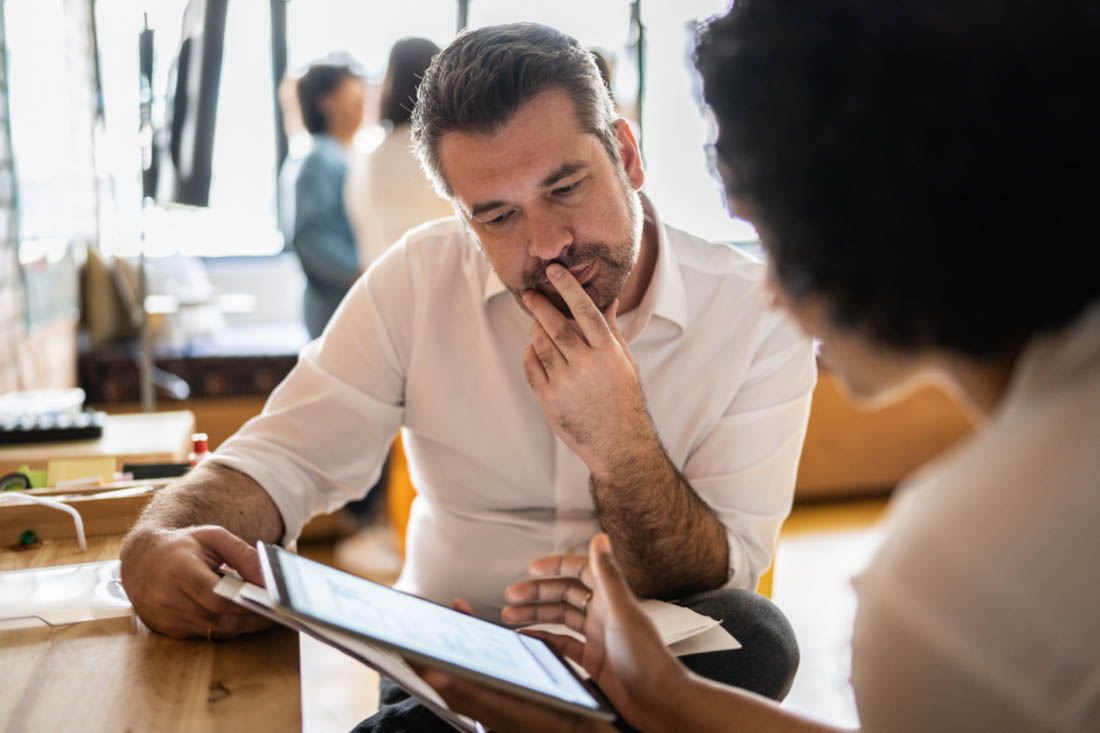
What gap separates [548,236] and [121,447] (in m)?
1.03

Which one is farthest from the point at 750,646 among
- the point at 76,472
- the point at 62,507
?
the point at 76,472

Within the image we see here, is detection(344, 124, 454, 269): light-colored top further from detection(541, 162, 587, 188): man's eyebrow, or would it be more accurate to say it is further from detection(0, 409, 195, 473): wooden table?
detection(541, 162, 587, 188): man's eyebrow

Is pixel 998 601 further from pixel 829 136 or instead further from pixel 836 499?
pixel 836 499

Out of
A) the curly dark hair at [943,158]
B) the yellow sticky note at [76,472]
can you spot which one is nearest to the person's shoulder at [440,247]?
the yellow sticky note at [76,472]

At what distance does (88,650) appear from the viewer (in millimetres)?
869

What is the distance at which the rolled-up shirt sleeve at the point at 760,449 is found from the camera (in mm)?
1312

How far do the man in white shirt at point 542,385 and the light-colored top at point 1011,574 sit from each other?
59 cm

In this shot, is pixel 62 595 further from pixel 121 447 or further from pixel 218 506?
pixel 121 447

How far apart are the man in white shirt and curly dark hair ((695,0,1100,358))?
638mm

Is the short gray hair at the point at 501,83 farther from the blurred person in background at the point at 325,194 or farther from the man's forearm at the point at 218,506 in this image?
the blurred person in background at the point at 325,194

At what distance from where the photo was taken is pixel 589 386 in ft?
3.83

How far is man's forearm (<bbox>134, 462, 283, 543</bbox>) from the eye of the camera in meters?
1.07

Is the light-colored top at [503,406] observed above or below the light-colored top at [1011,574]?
below

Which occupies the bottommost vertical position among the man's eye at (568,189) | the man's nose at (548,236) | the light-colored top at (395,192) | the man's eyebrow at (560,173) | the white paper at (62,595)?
the white paper at (62,595)
